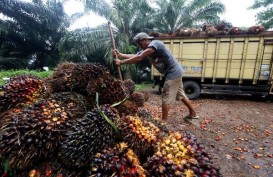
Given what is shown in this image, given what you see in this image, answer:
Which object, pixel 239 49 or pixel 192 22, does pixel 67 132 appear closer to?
pixel 239 49

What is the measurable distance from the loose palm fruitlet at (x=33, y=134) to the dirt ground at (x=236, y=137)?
2.07 m

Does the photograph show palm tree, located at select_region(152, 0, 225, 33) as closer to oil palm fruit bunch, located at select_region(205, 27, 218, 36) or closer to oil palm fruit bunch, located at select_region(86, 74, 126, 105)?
oil palm fruit bunch, located at select_region(205, 27, 218, 36)

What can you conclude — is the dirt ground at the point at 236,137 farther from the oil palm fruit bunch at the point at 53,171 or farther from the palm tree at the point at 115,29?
the palm tree at the point at 115,29

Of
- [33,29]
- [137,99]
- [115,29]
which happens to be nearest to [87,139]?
[137,99]

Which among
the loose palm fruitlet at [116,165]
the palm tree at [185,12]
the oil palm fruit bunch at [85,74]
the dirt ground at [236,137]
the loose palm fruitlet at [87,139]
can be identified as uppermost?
the palm tree at [185,12]

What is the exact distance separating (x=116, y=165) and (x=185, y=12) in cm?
1196

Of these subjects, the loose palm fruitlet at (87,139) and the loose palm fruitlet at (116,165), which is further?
the loose palm fruitlet at (87,139)

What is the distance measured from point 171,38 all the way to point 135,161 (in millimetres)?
6972

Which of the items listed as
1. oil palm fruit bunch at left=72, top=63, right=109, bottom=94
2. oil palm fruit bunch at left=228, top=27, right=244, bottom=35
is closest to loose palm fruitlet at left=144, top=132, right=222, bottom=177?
oil palm fruit bunch at left=72, top=63, right=109, bottom=94

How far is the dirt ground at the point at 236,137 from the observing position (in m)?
2.39

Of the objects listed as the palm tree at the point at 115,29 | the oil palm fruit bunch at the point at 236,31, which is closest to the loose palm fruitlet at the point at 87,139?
the oil palm fruit bunch at the point at 236,31

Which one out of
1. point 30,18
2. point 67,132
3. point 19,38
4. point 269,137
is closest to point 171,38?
point 269,137

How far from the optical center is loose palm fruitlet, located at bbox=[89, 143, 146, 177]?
910 millimetres

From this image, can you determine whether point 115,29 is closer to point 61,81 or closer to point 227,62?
point 227,62
